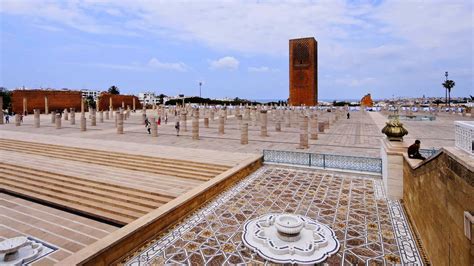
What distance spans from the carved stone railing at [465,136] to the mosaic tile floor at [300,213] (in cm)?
200

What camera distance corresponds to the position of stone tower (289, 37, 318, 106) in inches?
1991

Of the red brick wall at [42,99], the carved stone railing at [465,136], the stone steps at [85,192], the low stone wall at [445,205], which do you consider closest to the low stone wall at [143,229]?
the stone steps at [85,192]

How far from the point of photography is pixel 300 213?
6.38 m

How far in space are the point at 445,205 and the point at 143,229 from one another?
4761 millimetres

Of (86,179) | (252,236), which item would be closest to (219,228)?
(252,236)

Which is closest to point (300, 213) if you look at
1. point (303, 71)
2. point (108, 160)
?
point (108, 160)

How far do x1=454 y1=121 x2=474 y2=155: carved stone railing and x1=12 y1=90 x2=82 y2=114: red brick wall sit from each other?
45.3 m

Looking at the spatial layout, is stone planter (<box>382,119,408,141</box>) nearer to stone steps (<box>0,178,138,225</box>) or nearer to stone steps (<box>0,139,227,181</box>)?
stone steps (<box>0,139,227,181</box>)

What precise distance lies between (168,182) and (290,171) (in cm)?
404

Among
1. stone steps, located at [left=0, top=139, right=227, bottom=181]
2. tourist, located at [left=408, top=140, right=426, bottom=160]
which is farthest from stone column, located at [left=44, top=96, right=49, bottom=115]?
tourist, located at [left=408, top=140, right=426, bottom=160]

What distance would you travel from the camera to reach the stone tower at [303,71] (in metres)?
50.6

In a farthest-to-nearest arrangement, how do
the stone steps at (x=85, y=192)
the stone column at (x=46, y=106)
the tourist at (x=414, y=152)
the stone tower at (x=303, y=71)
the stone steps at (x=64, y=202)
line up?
1. the stone tower at (x=303, y=71)
2. the stone column at (x=46, y=106)
3. the stone steps at (x=85, y=192)
4. the stone steps at (x=64, y=202)
5. the tourist at (x=414, y=152)

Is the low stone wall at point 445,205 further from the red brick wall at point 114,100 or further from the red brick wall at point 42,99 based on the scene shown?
the red brick wall at point 114,100

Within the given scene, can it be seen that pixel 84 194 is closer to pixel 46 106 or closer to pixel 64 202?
pixel 64 202
